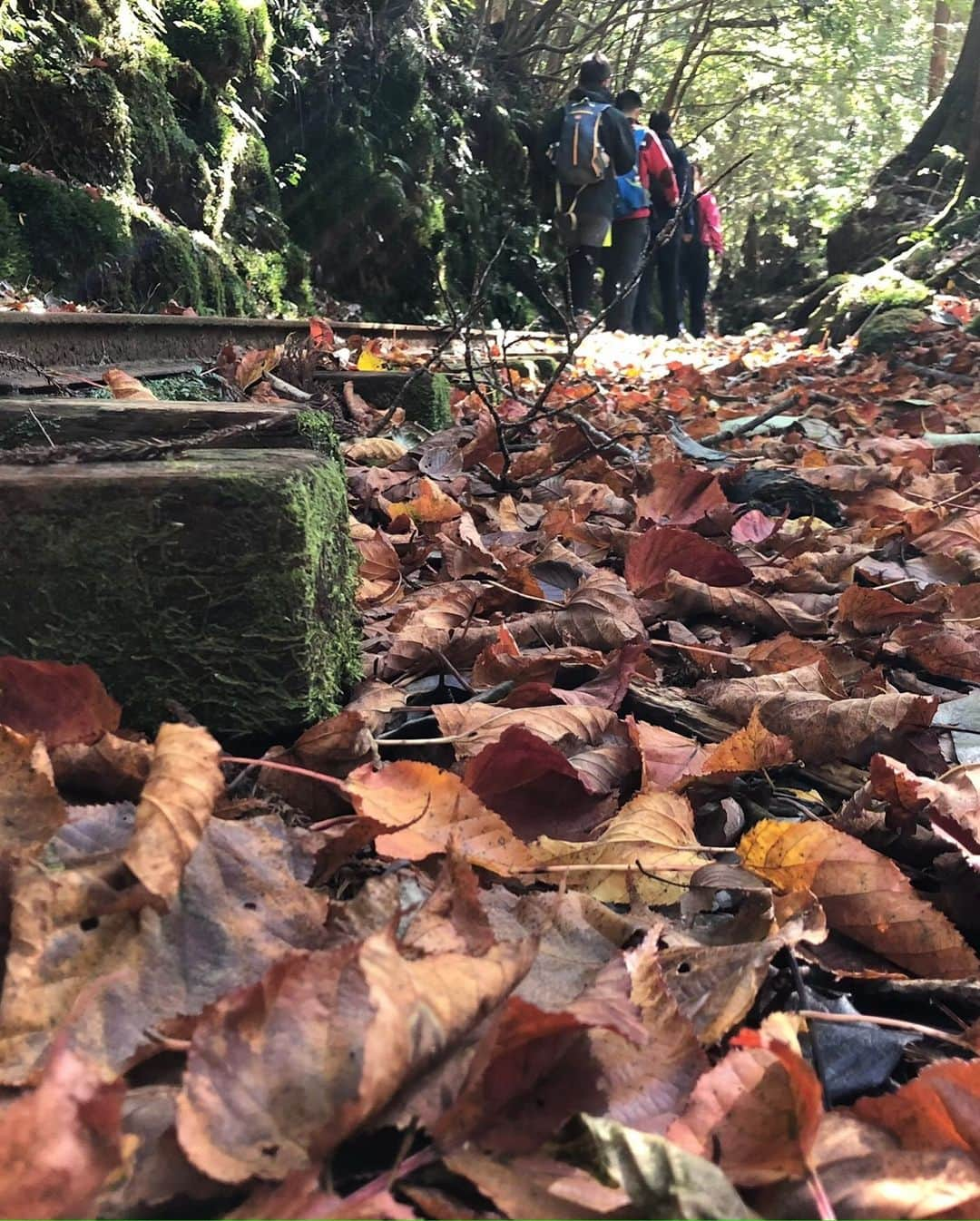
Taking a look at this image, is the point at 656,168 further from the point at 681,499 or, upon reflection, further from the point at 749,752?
the point at 749,752

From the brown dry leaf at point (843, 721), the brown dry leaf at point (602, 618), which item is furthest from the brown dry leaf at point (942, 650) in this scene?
the brown dry leaf at point (602, 618)

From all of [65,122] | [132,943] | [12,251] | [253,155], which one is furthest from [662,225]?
[132,943]

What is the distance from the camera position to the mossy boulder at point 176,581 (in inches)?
42.6

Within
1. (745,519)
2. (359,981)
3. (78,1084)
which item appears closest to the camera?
(78,1084)

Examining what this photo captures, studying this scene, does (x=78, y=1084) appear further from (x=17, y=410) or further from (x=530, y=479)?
(x=530, y=479)

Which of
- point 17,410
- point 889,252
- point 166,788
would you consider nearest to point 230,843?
point 166,788

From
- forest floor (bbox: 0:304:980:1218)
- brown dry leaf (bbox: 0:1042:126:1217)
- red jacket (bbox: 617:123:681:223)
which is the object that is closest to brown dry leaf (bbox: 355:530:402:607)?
forest floor (bbox: 0:304:980:1218)

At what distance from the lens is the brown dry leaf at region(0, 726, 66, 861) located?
86cm

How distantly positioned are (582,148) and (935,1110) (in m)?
10.2

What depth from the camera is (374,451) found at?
2.90m

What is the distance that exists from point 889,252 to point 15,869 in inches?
537

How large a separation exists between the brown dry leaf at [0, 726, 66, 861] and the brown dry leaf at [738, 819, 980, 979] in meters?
0.70

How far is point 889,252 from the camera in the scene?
40.5 ft

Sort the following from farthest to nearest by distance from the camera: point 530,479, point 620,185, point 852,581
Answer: point 620,185, point 530,479, point 852,581
